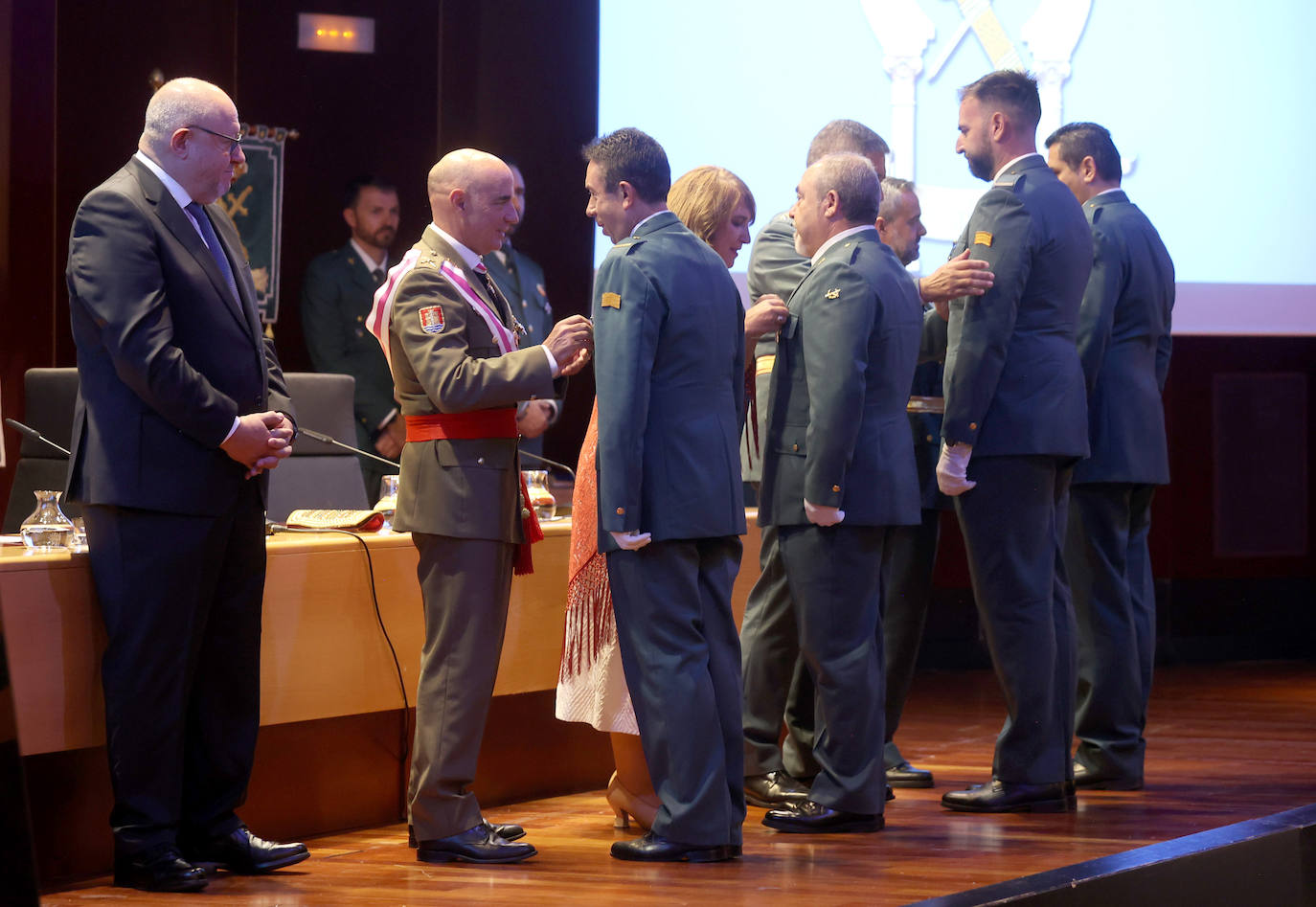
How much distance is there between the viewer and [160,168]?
10.1 ft

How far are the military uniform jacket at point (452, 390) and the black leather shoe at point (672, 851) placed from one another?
0.65m

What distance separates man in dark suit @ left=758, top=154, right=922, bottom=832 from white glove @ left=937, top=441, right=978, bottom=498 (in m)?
0.20

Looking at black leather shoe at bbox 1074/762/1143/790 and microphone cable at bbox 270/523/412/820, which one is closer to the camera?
microphone cable at bbox 270/523/412/820

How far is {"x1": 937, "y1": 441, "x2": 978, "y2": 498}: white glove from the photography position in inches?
147

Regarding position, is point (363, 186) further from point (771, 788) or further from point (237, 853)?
point (237, 853)

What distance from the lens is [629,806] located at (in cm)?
353

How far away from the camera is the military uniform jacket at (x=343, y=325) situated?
18.1 ft

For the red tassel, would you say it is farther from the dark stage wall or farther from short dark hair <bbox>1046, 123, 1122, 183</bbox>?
the dark stage wall

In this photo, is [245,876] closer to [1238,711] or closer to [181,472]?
[181,472]

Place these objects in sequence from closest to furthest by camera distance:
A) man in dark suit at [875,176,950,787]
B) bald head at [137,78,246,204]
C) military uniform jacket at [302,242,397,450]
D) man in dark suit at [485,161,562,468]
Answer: bald head at [137,78,246,204] → man in dark suit at [875,176,950,787] → man in dark suit at [485,161,562,468] → military uniform jacket at [302,242,397,450]

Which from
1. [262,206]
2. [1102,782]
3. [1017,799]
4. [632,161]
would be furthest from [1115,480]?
[262,206]

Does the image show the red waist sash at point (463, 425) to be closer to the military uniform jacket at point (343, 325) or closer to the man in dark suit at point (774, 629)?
the man in dark suit at point (774, 629)

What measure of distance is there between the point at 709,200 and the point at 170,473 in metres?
1.34

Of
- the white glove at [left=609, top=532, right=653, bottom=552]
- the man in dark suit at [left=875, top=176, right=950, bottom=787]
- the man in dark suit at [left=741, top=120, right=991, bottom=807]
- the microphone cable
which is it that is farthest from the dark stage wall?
the white glove at [left=609, top=532, right=653, bottom=552]
